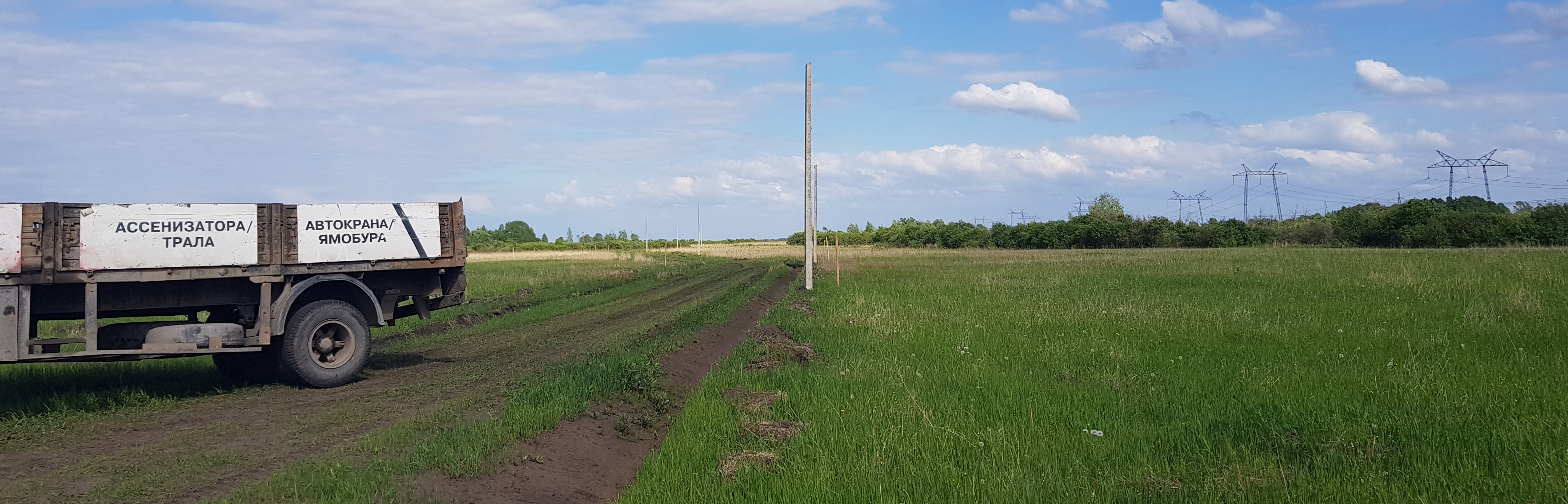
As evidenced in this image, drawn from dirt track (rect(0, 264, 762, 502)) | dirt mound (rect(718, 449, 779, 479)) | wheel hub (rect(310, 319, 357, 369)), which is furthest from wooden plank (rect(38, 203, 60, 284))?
dirt mound (rect(718, 449, 779, 479))

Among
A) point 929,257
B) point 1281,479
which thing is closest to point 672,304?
point 1281,479

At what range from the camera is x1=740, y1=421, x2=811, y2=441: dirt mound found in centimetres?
798

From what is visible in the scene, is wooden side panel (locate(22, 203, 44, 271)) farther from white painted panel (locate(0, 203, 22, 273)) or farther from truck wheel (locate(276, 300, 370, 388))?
truck wheel (locate(276, 300, 370, 388))

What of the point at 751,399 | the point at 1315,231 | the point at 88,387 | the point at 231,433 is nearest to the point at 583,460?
the point at 751,399

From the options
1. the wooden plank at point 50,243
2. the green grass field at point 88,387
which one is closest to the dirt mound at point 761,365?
the green grass field at point 88,387

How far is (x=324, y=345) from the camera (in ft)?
37.2

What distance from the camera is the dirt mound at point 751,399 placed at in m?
9.23

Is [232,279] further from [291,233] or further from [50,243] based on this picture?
[50,243]

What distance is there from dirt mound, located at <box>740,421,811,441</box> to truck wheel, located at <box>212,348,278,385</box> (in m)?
6.82

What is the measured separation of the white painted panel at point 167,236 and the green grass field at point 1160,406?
18.2 feet

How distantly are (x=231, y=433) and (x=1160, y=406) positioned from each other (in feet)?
28.2

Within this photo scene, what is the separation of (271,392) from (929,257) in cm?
5037

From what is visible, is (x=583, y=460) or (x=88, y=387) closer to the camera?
(x=583, y=460)

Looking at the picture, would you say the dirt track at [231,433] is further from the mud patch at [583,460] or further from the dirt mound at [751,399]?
the dirt mound at [751,399]
